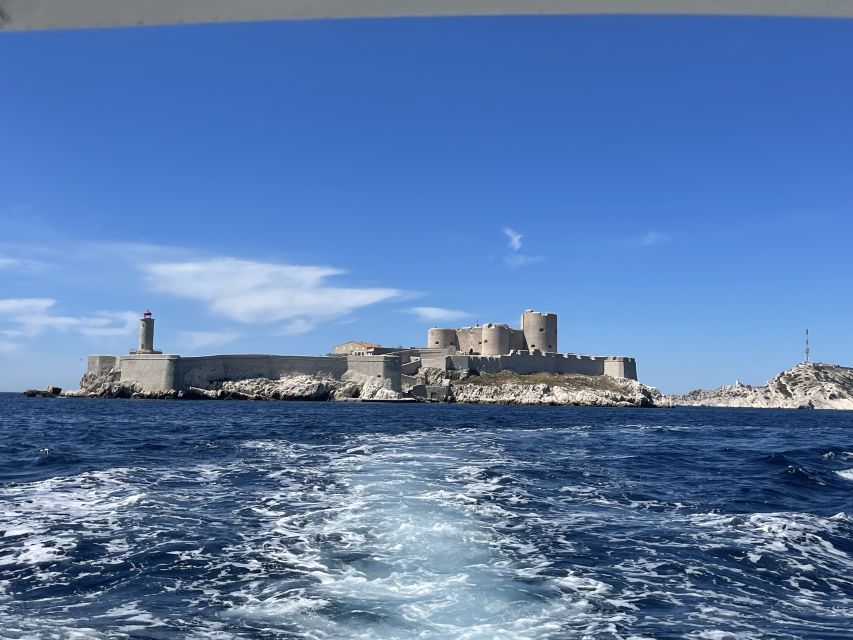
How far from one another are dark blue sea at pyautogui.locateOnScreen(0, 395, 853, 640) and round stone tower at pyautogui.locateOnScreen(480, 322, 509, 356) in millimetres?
75230

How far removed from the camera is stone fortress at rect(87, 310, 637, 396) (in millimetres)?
73938

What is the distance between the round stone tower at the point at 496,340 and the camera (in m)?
93.0

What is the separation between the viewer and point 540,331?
314ft

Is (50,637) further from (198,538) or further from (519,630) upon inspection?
(519,630)

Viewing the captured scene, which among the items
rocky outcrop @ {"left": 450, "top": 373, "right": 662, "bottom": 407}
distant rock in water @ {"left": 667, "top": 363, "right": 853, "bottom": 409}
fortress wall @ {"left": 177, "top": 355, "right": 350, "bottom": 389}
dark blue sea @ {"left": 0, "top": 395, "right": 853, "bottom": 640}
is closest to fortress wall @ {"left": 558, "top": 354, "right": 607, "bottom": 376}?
rocky outcrop @ {"left": 450, "top": 373, "right": 662, "bottom": 407}

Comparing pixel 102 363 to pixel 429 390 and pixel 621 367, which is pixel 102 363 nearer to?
pixel 429 390

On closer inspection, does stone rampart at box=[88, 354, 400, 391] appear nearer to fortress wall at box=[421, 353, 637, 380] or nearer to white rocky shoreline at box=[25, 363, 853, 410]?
white rocky shoreline at box=[25, 363, 853, 410]

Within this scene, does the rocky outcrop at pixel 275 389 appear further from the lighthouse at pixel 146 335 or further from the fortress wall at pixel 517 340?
the fortress wall at pixel 517 340

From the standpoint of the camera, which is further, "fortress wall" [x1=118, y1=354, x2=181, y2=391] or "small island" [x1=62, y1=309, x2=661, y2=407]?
"small island" [x1=62, y1=309, x2=661, y2=407]

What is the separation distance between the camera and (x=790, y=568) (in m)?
8.45

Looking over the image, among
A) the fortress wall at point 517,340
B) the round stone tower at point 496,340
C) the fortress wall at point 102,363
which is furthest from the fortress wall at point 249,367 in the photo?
the fortress wall at point 517,340

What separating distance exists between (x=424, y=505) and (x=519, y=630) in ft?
17.9

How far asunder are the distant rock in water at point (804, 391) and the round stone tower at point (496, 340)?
3501 centimetres

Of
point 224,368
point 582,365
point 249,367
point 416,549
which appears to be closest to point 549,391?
point 582,365
